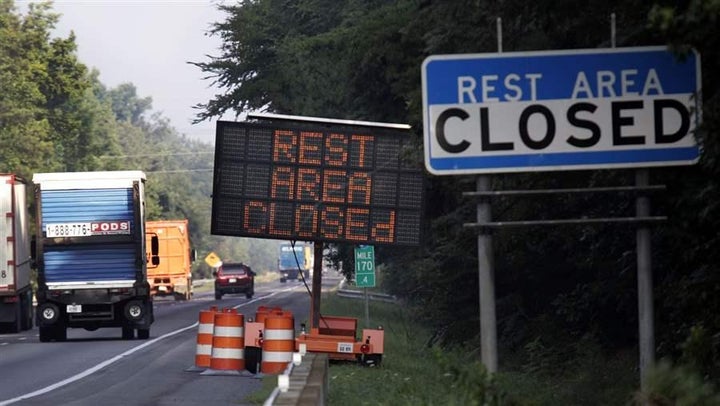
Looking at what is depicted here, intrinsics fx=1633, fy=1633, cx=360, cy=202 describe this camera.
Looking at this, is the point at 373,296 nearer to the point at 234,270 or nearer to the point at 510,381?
the point at 234,270

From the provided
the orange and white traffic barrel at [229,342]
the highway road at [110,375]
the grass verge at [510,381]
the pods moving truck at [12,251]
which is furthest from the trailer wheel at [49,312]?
the orange and white traffic barrel at [229,342]

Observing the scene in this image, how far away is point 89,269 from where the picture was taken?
121ft

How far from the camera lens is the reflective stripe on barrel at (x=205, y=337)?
2592cm

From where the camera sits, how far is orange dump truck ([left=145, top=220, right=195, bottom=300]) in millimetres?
73875

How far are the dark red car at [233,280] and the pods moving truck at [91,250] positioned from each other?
150ft

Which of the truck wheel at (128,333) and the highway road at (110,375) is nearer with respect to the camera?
the highway road at (110,375)

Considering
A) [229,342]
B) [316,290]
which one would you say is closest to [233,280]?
[229,342]

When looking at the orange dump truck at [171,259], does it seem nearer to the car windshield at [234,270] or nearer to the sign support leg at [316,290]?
the car windshield at [234,270]

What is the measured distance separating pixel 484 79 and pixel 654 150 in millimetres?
1336

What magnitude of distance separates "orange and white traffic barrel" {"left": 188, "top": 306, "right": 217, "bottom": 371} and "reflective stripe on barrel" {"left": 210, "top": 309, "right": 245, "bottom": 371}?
2.21 feet

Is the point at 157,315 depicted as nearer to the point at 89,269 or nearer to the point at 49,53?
the point at 89,269

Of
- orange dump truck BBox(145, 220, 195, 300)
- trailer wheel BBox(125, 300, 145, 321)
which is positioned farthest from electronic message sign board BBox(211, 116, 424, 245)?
orange dump truck BBox(145, 220, 195, 300)

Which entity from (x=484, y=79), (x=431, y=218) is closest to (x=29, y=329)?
(x=431, y=218)

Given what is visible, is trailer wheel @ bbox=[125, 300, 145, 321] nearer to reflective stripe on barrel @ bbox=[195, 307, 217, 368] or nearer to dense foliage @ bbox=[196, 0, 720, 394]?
dense foliage @ bbox=[196, 0, 720, 394]
